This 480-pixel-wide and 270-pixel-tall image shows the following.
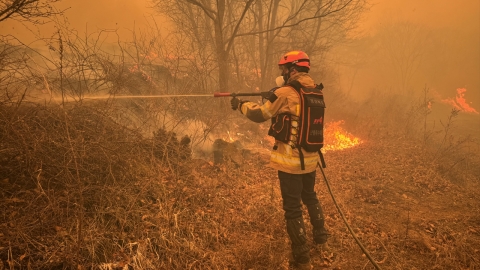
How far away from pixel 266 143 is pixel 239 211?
5.96m

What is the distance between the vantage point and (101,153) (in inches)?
150

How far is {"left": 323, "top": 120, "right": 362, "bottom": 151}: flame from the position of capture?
409 inches

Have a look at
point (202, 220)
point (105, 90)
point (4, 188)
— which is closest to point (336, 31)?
point (105, 90)

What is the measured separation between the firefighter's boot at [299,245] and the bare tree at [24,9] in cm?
427

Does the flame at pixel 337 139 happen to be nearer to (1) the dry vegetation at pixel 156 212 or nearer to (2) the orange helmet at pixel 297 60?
(1) the dry vegetation at pixel 156 212

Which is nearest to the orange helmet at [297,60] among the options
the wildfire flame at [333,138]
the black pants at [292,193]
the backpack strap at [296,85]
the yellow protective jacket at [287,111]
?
the yellow protective jacket at [287,111]

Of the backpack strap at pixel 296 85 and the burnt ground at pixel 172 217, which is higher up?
the backpack strap at pixel 296 85

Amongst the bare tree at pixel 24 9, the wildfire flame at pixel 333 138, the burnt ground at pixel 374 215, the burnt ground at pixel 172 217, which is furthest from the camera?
the wildfire flame at pixel 333 138

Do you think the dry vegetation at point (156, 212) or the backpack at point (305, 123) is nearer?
the dry vegetation at point (156, 212)

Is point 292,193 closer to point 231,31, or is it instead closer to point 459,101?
point 231,31

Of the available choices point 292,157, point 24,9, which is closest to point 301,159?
point 292,157

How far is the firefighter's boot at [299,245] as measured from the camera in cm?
332

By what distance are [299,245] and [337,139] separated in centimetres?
860

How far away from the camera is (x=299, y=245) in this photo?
3.33 meters
